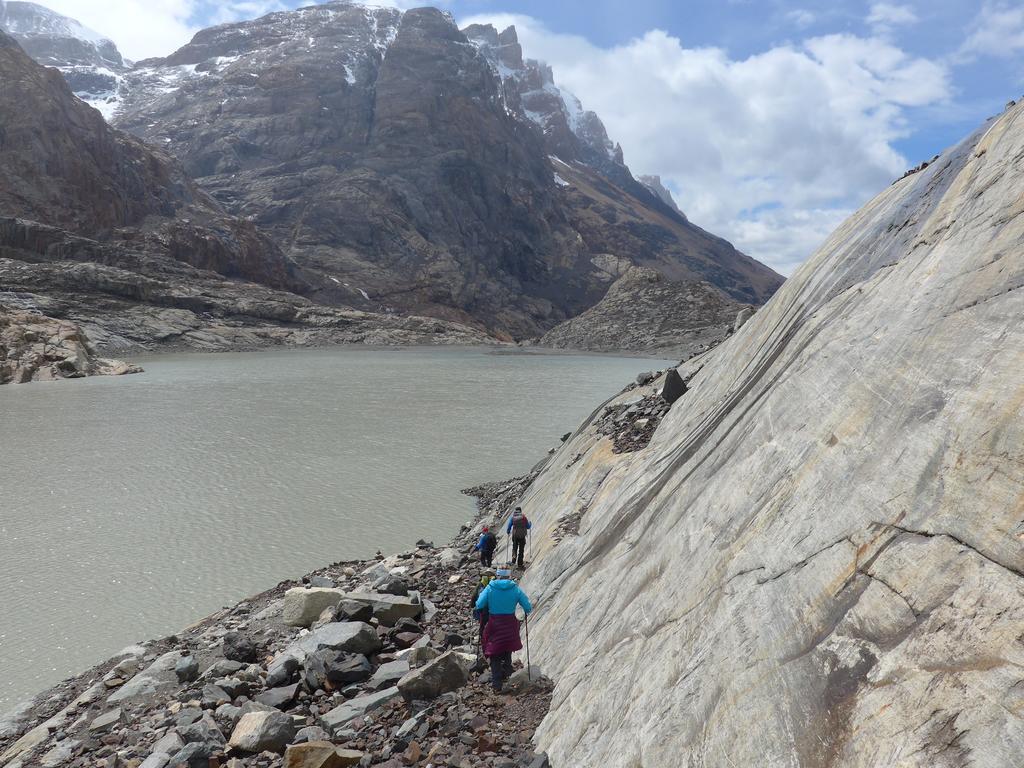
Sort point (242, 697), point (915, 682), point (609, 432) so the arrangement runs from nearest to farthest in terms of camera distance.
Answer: point (915, 682), point (242, 697), point (609, 432)

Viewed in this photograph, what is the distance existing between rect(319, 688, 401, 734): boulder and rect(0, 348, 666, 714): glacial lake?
6.73m

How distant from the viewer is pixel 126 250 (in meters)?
102

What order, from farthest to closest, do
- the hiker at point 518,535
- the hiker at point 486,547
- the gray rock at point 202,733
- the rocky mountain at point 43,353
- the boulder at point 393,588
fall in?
the rocky mountain at point 43,353 < the hiker at point 486,547 < the hiker at point 518,535 < the boulder at point 393,588 < the gray rock at point 202,733

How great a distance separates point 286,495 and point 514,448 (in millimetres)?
11360

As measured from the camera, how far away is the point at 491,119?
19112 centimetres

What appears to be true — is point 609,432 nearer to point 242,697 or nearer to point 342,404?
point 242,697

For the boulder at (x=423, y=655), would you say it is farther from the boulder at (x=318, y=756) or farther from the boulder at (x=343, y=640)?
the boulder at (x=318, y=756)

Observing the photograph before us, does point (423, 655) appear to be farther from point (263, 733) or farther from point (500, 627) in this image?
point (263, 733)

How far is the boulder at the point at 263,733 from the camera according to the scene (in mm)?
6824

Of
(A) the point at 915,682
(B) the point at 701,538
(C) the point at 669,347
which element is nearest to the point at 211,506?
(B) the point at 701,538

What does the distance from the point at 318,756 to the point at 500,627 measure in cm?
224

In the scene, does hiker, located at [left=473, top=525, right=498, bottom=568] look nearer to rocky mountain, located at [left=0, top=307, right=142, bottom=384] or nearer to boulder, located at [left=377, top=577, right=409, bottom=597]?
boulder, located at [left=377, top=577, right=409, bottom=597]

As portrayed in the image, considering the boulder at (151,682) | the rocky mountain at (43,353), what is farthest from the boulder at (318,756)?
the rocky mountain at (43,353)

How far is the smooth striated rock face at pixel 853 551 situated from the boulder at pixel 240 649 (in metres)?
4.71
